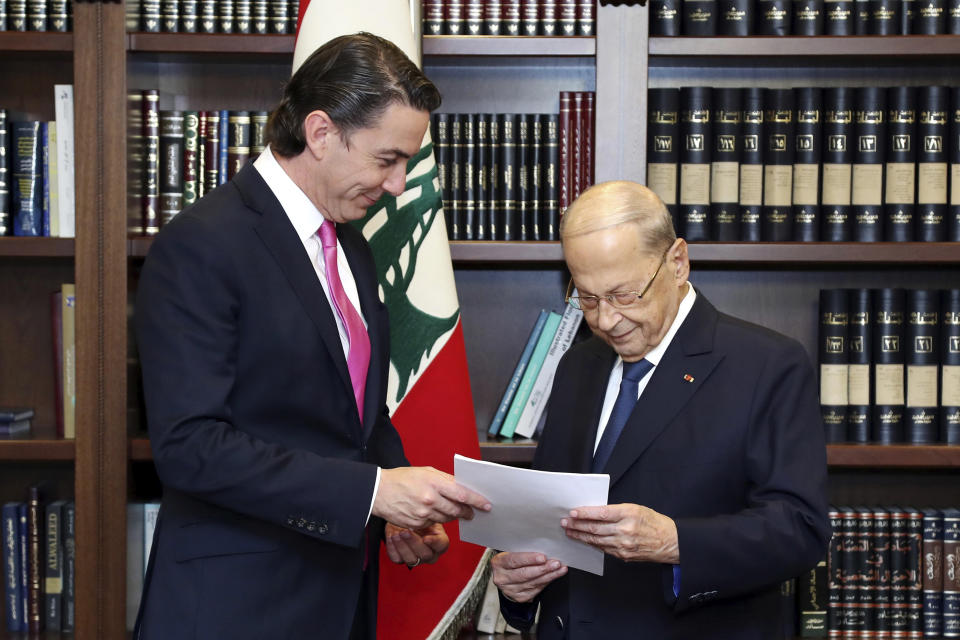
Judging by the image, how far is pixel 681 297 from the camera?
1.72 metres

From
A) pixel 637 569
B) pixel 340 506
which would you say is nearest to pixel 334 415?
pixel 340 506

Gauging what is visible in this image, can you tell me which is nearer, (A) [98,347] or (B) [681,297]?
(B) [681,297]

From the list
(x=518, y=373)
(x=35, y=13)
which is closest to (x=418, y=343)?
(x=518, y=373)

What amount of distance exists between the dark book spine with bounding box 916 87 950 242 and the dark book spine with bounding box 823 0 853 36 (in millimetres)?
249

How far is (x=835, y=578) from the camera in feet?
8.64

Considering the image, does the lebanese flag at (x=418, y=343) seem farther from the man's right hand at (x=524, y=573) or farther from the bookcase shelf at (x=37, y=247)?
A: the bookcase shelf at (x=37, y=247)

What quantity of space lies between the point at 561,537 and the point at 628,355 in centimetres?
36

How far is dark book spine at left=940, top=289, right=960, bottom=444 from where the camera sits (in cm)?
258

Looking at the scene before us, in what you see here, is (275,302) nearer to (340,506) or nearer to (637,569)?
(340,506)

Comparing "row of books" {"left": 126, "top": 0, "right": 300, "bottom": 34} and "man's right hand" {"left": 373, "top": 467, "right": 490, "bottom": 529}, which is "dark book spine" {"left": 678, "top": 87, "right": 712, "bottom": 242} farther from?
"man's right hand" {"left": 373, "top": 467, "right": 490, "bottom": 529}

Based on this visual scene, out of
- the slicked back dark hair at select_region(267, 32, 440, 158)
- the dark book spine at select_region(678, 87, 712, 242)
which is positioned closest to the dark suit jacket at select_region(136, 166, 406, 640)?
the slicked back dark hair at select_region(267, 32, 440, 158)

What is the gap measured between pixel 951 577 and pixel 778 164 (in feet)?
3.85

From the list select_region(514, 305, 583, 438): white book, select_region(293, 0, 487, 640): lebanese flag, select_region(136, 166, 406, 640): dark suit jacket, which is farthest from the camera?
select_region(514, 305, 583, 438): white book

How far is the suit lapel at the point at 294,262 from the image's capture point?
160 cm
